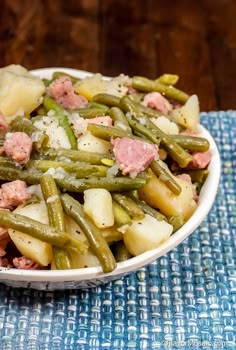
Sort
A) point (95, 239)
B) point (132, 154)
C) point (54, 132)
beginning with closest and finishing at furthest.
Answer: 1. point (95, 239)
2. point (132, 154)
3. point (54, 132)

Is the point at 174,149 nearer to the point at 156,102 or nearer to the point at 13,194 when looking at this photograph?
the point at 156,102

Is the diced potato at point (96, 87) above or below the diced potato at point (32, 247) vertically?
above

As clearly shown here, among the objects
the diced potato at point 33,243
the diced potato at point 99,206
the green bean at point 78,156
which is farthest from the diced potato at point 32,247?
the green bean at point 78,156

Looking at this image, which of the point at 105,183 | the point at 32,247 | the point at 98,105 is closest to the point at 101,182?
the point at 105,183

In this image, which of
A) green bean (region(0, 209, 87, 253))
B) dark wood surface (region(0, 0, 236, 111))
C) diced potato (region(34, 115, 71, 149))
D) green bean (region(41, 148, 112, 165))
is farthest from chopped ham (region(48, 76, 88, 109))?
dark wood surface (region(0, 0, 236, 111))

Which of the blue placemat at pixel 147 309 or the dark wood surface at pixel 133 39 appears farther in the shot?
the dark wood surface at pixel 133 39

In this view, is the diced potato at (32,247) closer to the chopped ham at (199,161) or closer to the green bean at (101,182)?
the green bean at (101,182)

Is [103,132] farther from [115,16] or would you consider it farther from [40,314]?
[115,16]
